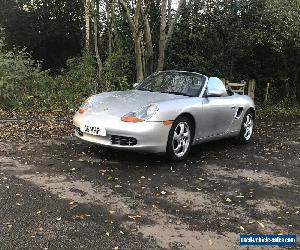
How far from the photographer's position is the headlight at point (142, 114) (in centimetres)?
611

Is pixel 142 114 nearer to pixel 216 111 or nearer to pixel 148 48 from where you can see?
pixel 216 111

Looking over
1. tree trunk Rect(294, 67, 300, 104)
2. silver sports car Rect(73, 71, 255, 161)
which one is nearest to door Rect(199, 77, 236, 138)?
silver sports car Rect(73, 71, 255, 161)

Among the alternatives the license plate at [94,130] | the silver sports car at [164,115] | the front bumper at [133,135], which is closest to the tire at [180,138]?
the silver sports car at [164,115]

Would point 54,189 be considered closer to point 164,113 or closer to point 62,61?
point 164,113

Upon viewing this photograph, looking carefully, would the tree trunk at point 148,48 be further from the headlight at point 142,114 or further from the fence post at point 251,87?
the headlight at point 142,114

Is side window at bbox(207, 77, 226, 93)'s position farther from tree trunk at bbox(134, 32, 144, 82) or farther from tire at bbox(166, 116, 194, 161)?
tree trunk at bbox(134, 32, 144, 82)

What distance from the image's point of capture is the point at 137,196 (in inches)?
194

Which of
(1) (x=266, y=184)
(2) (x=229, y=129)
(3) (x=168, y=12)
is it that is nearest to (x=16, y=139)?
(2) (x=229, y=129)

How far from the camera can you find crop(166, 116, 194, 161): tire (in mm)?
6375

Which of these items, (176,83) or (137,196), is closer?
(137,196)

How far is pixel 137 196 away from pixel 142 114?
5.18 ft

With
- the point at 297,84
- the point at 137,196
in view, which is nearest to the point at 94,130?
the point at 137,196

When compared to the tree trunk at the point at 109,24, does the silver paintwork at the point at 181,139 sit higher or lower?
lower

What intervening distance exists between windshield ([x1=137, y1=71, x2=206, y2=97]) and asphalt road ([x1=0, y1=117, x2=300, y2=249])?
3.43ft
